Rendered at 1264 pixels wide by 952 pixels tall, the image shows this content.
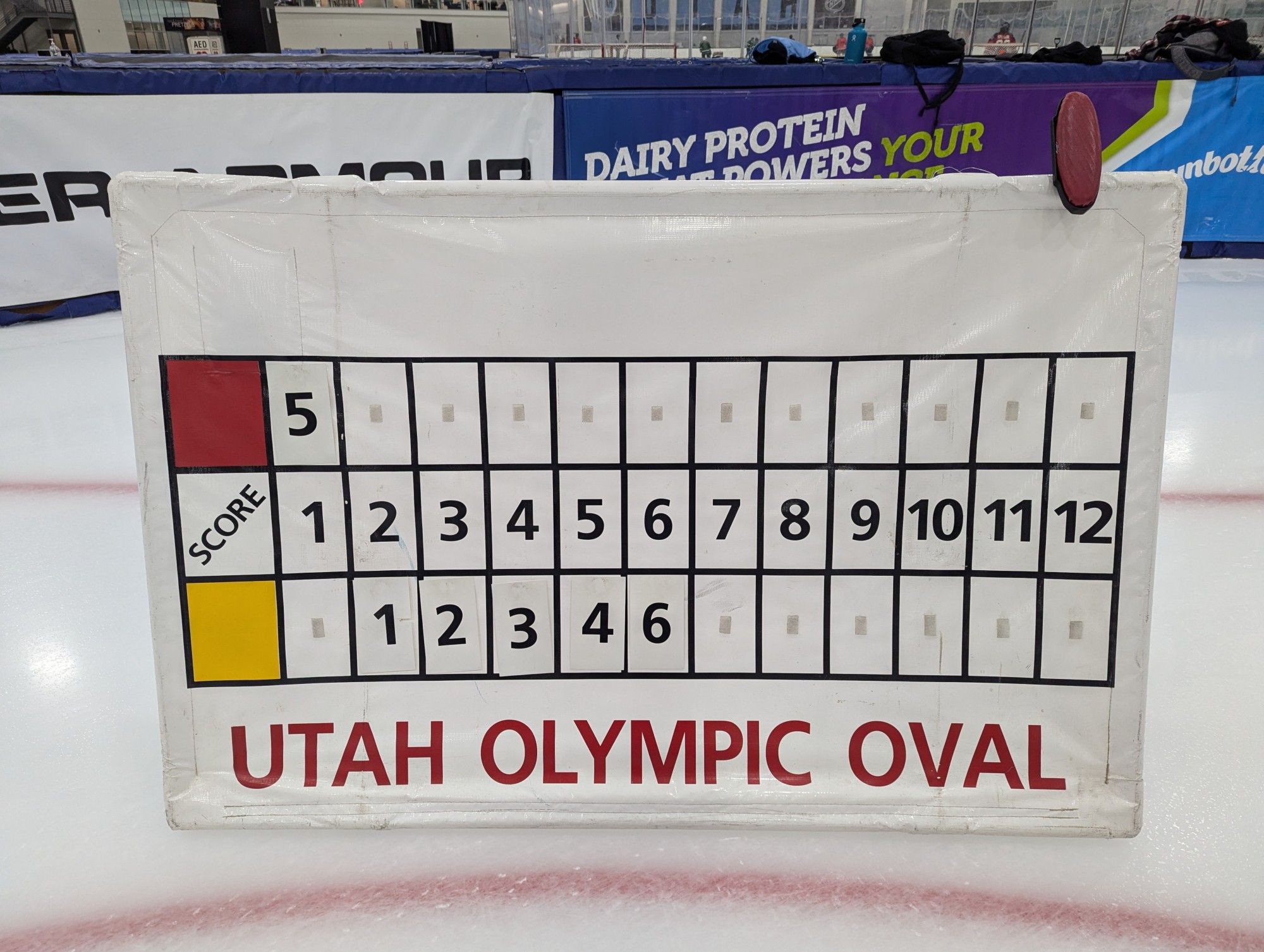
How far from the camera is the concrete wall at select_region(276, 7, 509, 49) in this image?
15.8m

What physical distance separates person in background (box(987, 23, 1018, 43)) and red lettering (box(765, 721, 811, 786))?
6.53 m

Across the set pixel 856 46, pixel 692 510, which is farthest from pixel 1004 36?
pixel 692 510

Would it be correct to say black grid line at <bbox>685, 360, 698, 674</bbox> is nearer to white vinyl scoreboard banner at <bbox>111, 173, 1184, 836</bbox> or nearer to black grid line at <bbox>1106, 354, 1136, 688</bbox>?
white vinyl scoreboard banner at <bbox>111, 173, 1184, 836</bbox>

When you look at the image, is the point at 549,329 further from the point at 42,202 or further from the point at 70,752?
the point at 42,202

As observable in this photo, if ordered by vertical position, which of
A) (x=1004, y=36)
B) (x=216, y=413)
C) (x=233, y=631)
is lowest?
(x=233, y=631)

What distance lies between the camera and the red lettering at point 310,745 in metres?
1.07

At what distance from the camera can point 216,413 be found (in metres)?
1.00

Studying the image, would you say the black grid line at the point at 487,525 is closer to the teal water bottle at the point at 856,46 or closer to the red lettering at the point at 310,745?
the red lettering at the point at 310,745

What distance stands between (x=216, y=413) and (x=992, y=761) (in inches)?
39.4

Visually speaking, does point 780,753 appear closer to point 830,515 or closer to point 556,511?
point 830,515

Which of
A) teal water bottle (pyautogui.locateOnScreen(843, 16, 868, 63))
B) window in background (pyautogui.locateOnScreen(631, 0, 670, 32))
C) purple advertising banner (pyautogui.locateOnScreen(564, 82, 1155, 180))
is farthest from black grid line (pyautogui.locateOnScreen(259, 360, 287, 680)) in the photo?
window in background (pyautogui.locateOnScreen(631, 0, 670, 32))

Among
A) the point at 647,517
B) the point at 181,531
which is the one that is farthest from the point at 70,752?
the point at 647,517

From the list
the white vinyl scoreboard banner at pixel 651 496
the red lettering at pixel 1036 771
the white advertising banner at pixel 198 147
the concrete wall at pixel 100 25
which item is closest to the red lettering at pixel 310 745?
the white vinyl scoreboard banner at pixel 651 496

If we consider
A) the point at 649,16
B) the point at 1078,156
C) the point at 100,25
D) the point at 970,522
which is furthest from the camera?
the point at 100,25
